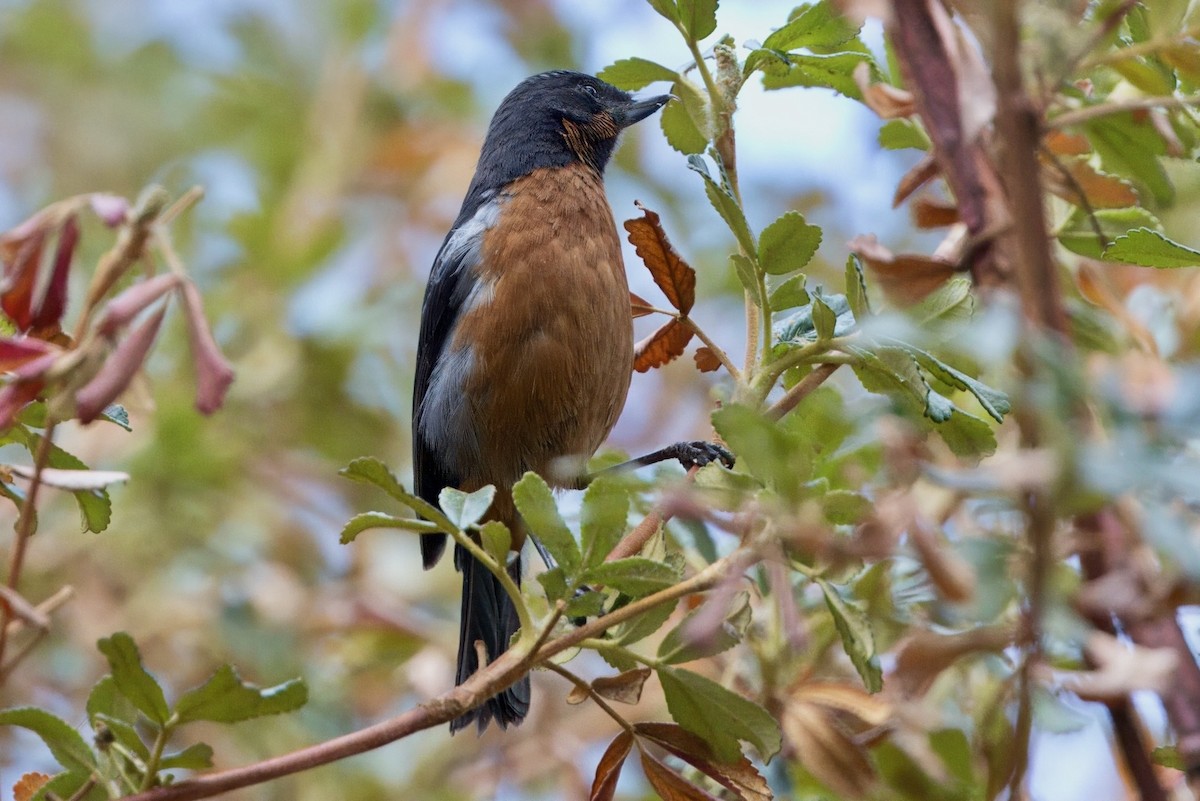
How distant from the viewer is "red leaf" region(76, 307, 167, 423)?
1249 mm

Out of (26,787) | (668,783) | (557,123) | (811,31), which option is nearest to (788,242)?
(811,31)

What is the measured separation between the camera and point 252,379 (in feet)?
15.6

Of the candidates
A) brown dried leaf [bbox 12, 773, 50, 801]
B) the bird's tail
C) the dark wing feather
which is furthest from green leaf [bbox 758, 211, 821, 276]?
the dark wing feather

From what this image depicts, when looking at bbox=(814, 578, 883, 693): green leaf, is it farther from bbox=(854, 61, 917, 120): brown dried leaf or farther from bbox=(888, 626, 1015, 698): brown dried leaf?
bbox=(854, 61, 917, 120): brown dried leaf

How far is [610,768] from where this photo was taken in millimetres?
1920

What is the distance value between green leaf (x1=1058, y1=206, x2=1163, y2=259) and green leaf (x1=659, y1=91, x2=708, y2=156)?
0.65m

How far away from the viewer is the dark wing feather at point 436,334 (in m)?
4.55

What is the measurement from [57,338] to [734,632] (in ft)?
3.53

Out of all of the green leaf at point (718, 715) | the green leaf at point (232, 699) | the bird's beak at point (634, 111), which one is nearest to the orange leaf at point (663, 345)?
the green leaf at point (718, 715)

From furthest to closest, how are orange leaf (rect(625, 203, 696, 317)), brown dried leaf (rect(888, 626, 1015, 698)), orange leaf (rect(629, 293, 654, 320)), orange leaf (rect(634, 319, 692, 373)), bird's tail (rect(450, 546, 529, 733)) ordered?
bird's tail (rect(450, 546, 529, 733)), orange leaf (rect(629, 293, 654, 320)), orange leaf (rect(634, 319, 692, 373)), orange leaf (rect(625, 203, 696, 317)), brown dried leaf (rect(888, 626, 1015, 698))

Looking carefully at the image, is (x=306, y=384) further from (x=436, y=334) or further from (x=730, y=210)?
(x=730, y=210)

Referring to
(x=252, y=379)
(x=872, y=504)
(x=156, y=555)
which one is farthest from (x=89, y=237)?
(x=872, y=504)

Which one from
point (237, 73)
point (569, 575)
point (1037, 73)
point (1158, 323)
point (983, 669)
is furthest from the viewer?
point (237, 73)

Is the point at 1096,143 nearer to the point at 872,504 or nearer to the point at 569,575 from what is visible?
the point at 872,504
